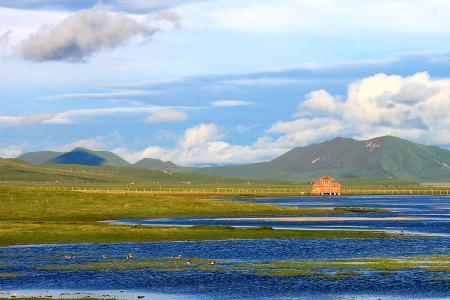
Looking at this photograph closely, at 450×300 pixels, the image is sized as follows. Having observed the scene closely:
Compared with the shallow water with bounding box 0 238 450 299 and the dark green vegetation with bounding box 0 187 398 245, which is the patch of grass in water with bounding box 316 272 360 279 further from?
the dark green vegetation with bounding box 0 187 398 245

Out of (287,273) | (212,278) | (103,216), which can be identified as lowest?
(212,278)

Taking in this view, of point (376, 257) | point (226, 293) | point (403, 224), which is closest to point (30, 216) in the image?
point (403, 224)

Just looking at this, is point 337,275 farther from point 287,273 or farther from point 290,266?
point 290,266

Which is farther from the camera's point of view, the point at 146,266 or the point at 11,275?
the point at 146,266

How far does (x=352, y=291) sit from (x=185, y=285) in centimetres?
1198

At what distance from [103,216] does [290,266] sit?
75.4 m

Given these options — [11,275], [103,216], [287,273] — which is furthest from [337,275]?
[103,216]

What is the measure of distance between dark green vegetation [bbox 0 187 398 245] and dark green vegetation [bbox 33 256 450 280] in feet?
75.7

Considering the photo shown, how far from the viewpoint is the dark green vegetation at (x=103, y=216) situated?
97625 millimetres

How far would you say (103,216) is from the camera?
5546 inches

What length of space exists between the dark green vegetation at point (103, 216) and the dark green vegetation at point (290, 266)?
75.7 ft

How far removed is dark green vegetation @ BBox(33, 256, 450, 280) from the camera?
66062 millimetres

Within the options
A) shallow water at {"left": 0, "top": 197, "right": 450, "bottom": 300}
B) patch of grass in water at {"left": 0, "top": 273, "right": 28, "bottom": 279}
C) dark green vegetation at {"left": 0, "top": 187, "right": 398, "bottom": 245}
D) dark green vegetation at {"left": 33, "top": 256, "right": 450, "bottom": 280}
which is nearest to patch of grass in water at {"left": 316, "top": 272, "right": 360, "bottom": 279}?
dark green vegetation at {"left": 33, "top": 256, "right": 450, "bottom": 280}

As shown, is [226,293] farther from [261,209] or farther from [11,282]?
[261,209]
